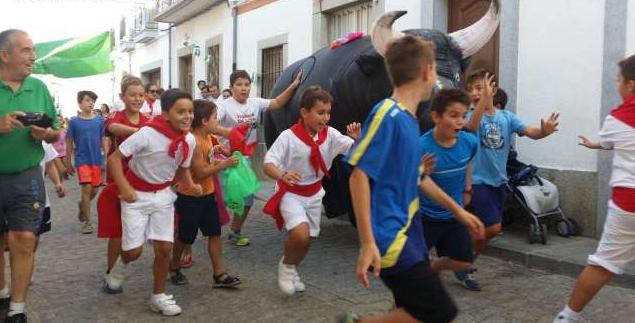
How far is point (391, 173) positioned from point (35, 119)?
2.28 meters

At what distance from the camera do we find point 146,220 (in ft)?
14.1

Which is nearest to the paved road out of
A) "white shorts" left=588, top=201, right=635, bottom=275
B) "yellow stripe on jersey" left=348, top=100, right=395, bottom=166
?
"white shorts" left=588, top=201, right=635, bottom=275

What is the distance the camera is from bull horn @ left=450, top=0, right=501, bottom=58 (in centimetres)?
555

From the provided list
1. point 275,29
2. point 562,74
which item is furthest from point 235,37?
point 562,74

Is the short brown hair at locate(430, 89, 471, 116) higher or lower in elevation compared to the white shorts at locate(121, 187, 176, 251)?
higher

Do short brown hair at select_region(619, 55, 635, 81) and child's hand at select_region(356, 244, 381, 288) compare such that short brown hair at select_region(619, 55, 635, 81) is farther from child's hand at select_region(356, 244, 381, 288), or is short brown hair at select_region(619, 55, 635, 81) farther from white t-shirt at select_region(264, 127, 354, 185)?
child's hand at select_region(356, 244, 381, 288)

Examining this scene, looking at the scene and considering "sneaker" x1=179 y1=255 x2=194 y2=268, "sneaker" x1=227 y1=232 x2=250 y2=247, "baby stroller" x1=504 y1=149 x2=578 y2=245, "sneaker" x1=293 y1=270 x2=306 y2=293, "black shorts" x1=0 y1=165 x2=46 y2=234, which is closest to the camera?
"black shorts" x1=0 y1=165 x2=46 y2=234

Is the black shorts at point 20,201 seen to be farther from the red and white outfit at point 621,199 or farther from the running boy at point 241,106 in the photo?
the red and white outfit at point 621,199

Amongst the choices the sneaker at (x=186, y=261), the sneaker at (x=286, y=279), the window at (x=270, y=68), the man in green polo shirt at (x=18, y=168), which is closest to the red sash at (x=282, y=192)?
the sneaker at (x=286, y=279)

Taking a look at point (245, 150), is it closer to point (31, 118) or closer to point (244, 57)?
point (31, 118)

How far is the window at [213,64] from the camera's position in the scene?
16359mm

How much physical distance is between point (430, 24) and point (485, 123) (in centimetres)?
394

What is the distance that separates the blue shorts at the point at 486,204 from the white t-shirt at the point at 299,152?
101cm

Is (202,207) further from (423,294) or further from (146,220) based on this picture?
(423,294)
